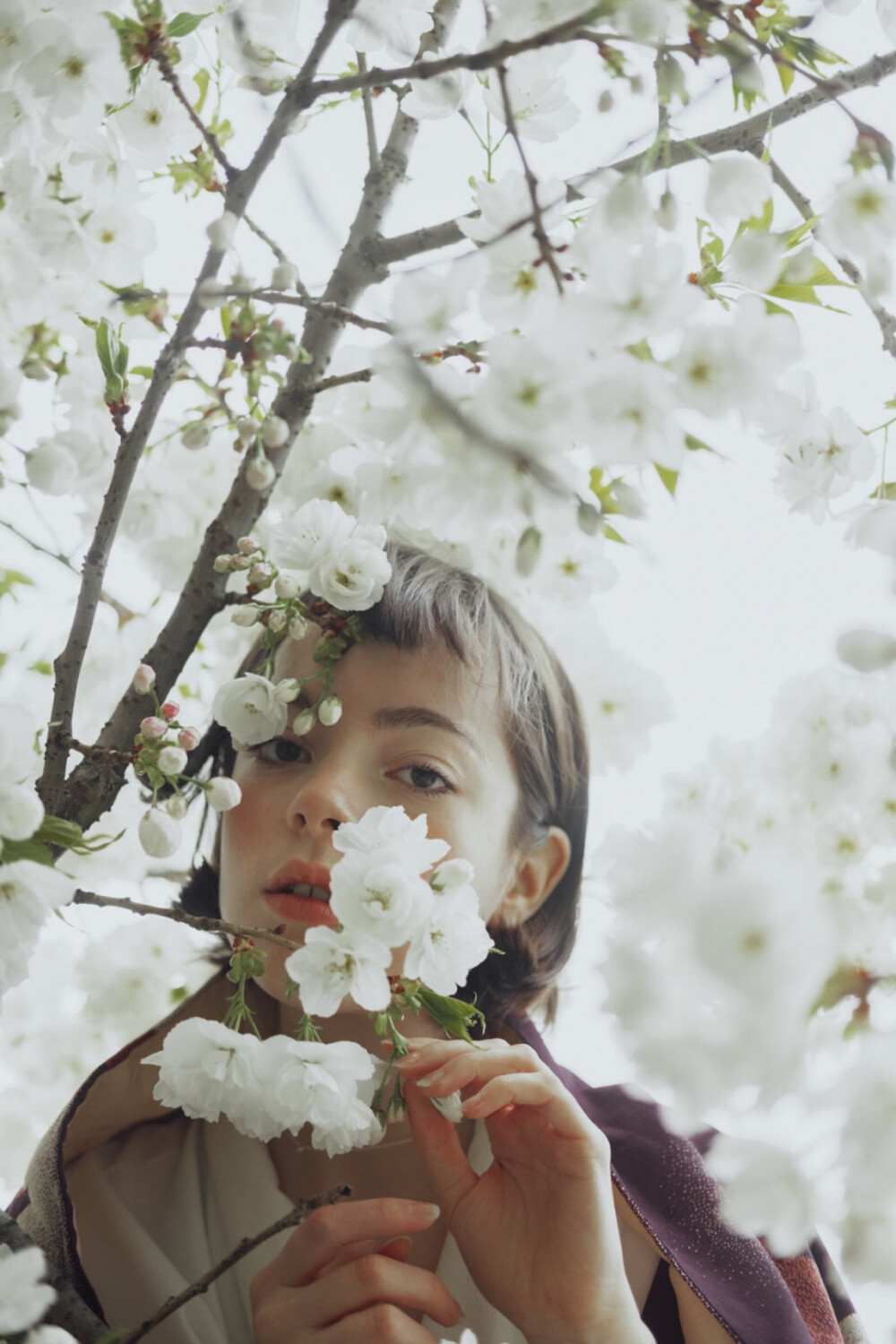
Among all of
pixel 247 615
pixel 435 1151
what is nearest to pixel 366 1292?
pixel 435 1151

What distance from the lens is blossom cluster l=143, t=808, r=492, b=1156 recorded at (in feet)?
1.94

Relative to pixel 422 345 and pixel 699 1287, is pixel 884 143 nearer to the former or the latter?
pixel 422 345

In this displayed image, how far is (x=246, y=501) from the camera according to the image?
0.81m

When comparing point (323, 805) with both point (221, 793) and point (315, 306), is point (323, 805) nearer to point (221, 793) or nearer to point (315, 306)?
point (221, 793)

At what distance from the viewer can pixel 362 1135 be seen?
0.70 meters

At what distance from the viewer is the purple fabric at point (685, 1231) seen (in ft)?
3.04

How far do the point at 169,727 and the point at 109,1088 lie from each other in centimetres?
46

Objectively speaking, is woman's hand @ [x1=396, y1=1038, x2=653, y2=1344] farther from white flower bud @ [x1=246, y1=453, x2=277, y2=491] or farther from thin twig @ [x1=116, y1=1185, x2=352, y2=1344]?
white flower bud @ [x1=246, y1=453, x2=277, y2=491]

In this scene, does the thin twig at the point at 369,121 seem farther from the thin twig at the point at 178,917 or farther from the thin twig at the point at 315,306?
the thin twig at the point at 178,917

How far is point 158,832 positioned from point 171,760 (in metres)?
0.06

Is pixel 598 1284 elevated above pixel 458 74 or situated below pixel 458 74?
below

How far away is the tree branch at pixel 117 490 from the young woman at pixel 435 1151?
209 mm

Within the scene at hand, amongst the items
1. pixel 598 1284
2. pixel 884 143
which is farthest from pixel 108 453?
pixel 598 1284

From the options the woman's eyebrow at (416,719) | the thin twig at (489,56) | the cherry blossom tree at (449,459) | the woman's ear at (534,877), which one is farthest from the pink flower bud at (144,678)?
the woman's ear at (534,877)
